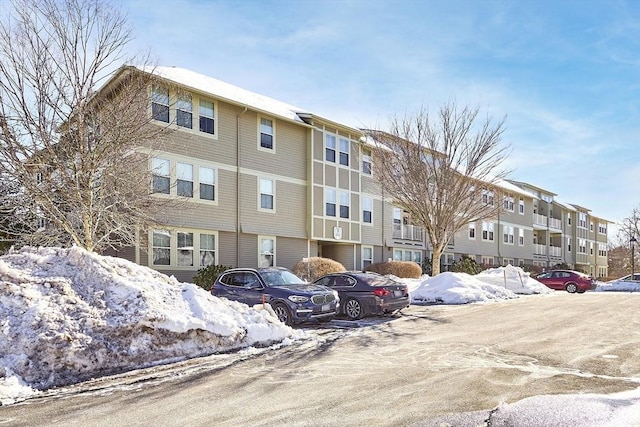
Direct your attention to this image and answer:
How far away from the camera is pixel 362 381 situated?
7.93 metres

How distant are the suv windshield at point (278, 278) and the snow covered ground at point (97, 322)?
2607 millimetres

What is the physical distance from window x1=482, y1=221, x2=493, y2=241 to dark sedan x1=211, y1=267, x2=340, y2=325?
32290 mm

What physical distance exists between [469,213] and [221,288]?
15714mm

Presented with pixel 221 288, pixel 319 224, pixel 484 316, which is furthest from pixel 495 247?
pixel 221 288

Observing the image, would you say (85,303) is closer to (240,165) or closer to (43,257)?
(43,257)

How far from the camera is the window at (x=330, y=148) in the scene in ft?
92.9

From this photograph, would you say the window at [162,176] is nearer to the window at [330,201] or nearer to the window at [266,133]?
the window at [266,133]

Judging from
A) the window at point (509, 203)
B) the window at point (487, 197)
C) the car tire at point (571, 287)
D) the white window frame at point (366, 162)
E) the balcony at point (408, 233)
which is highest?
the white window frame at point (366, 162)

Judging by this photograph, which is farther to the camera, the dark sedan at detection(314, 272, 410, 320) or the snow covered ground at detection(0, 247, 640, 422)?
the dark sedan at detection(314, 272, 410, 320)

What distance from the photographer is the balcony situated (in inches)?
1347

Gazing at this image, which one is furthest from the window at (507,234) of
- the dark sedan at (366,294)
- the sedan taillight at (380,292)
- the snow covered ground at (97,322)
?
the snow covered ground at (97,322)

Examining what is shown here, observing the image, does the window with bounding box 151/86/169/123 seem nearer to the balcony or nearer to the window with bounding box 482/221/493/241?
the balcony

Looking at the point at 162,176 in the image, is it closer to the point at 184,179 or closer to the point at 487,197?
the point at 184,179

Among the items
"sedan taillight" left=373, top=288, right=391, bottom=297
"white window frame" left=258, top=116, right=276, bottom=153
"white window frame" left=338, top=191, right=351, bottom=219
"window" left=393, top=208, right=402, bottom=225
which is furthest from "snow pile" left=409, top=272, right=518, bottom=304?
"window" left=393, top=208, right=402, bottom=225
